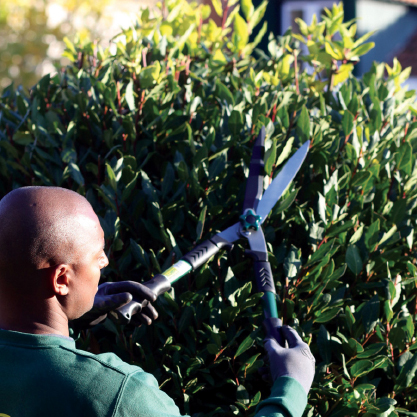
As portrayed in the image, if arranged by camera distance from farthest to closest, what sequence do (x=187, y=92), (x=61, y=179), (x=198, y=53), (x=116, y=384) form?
(x=198, y=53)
(x=187, y=92)
(x=61, y=179)
(x=116, y=384)

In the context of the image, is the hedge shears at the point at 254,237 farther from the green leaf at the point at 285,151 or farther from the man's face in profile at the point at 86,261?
the man's face in profile at the point at 86,261

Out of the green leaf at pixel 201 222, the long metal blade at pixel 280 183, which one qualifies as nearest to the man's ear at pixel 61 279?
the green leaf at pixel 201 222

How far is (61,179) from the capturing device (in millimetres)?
2633

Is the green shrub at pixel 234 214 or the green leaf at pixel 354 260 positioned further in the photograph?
the green leaf at pixel 354 260

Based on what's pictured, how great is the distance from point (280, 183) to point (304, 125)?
1.32ft

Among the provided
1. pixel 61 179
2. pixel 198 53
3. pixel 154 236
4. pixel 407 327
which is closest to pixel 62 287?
pixel 154 236

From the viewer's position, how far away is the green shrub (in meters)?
2.33

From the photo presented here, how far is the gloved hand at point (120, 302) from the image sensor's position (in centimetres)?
197

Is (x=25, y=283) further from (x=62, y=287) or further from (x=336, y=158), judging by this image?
(x=336, y=158)

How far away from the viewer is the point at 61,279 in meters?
1.63

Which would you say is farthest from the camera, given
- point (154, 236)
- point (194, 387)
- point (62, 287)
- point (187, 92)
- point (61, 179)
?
point (187, 92)

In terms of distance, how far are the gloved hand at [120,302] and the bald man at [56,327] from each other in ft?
0.82

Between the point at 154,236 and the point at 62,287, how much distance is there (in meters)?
0.87

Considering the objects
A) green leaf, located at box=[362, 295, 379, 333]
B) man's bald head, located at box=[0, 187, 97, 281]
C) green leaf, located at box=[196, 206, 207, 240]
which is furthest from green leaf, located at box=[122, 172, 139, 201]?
green leaf, located at box=[362, 295, 379, 333]
